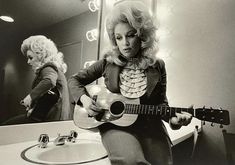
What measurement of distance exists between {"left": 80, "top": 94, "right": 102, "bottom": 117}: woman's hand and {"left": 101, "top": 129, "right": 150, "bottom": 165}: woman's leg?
0.06 metres

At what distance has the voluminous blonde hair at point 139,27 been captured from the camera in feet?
1.73

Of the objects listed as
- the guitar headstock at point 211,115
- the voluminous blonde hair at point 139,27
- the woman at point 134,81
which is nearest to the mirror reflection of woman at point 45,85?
the woman at point 134,81

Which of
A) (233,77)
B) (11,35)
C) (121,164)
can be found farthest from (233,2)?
(11,35)

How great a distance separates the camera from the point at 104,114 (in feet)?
1.70

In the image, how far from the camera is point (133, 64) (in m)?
0.54

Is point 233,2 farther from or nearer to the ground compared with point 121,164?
farther from the ground

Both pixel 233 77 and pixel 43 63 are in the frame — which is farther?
pixel 43 63

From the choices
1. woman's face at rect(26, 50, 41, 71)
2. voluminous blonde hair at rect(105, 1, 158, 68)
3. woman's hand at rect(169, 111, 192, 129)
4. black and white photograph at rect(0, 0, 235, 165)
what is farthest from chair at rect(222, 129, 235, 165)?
woman's face at rect(26, 50, 41, 71)

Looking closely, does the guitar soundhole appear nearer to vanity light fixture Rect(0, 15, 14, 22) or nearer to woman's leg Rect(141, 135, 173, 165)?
woman's leg Rect(141, 135, 173, 165)

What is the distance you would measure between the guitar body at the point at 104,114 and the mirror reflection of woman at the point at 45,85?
0.11 m

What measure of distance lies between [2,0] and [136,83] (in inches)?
17.0

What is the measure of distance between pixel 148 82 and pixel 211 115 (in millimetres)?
163

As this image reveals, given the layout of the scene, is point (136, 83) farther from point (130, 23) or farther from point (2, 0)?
point (2, 0)

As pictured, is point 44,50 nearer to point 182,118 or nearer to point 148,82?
point 148,82
